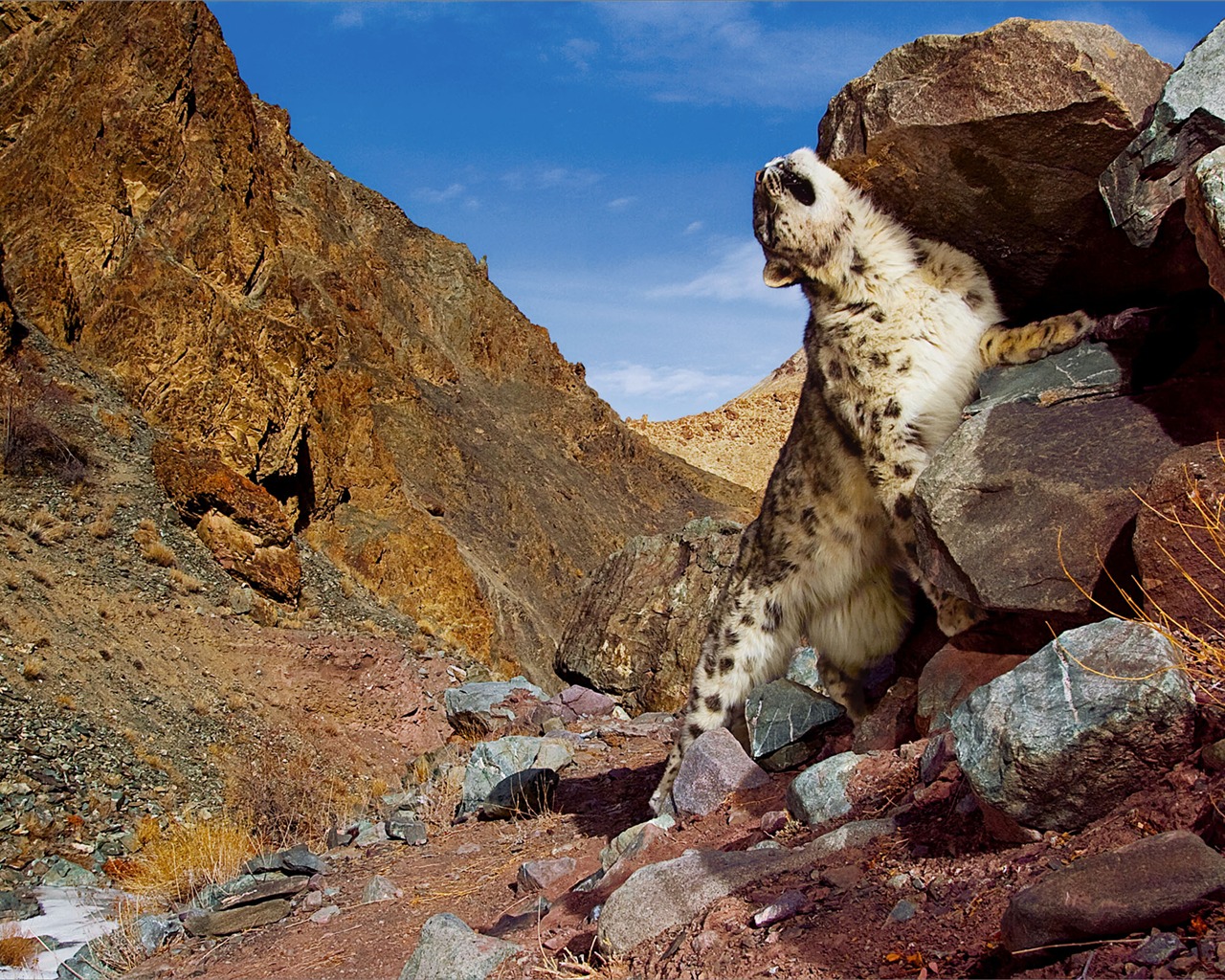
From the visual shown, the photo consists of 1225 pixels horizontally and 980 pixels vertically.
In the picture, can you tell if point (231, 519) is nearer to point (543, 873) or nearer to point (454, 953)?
point (543, 873)

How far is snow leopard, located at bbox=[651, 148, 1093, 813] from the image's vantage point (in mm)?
4820

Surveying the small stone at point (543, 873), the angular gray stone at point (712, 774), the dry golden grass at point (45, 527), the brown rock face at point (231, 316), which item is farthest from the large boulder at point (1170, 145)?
the brown rock face at point (231, 316)

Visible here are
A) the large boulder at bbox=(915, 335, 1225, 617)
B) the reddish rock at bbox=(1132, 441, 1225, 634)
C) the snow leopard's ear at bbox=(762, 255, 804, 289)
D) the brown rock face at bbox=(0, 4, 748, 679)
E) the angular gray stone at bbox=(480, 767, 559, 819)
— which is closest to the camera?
the reddish rock at bbox=(1132, 441, 1225, 634)

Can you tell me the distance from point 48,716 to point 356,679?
19.2 ft

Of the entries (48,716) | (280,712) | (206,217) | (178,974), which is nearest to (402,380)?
(206,217)

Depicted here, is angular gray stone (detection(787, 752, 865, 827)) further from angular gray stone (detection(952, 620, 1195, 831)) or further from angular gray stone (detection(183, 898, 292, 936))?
angular gray stone (detection(183, 898, 292, 936))

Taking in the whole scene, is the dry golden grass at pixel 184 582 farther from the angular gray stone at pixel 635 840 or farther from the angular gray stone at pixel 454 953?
the angular gray stone at pixel 454 953

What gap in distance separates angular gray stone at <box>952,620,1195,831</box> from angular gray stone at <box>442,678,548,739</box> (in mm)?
9529

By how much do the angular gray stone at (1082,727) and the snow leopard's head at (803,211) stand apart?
285 centimetres

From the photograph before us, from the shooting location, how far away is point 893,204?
5371 mm

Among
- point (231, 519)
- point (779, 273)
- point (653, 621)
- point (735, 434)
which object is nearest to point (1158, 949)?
point (779, 273)

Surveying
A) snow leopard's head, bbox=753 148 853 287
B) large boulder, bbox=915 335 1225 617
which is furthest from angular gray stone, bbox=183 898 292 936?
snow leopard's head, bbox=753 148 853 287

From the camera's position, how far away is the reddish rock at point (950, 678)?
4.26 m

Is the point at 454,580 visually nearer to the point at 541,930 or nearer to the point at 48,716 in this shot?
the point at 48,716
